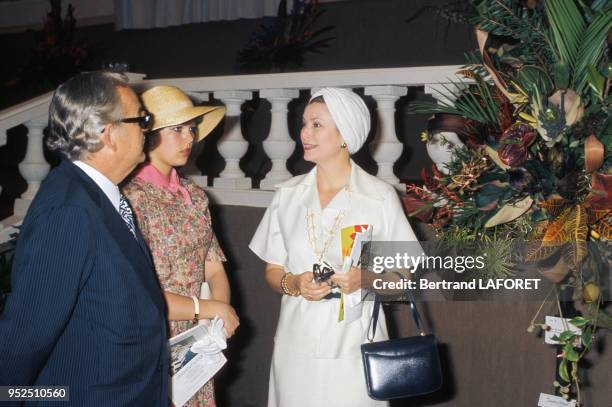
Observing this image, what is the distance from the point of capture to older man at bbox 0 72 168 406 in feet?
5.89

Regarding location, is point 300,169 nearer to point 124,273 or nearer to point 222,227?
point 222,227

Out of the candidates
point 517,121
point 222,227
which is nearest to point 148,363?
point 517,121

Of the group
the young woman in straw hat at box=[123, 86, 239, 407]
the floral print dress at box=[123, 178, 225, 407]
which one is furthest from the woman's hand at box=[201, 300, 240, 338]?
the floral print dress at box=[123, 178, 225, 407]

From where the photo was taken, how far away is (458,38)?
5.48 m

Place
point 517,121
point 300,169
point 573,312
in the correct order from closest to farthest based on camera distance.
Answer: point 517,121 < point 573,312 < point 300,169

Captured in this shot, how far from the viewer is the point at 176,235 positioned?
2.56 metres

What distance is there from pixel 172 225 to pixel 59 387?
79cm

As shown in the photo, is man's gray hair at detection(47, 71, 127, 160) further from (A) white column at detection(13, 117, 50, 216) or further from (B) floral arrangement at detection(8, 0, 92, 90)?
(B) floral arrangement at detection(8, 0, 92, 90)

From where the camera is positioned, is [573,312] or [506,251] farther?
[573,312]

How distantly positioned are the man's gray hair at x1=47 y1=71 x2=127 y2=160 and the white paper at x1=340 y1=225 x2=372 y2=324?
33.7 inches

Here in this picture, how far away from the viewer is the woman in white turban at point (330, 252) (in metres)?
2.50

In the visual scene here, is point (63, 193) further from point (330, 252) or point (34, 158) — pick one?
point (34, 158)

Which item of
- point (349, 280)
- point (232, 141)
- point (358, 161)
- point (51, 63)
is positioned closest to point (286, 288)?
point (349, 280)

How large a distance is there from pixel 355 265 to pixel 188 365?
0.66 m
